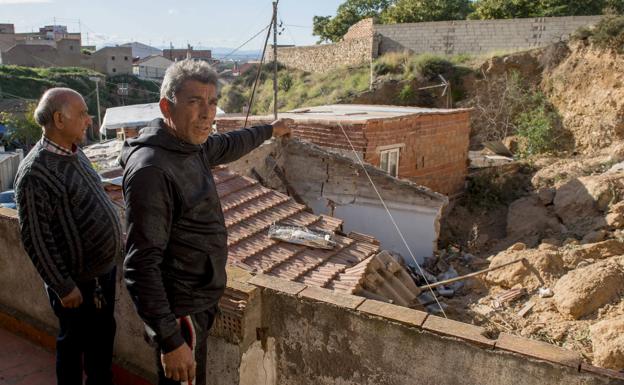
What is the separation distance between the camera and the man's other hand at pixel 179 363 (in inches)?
80.3

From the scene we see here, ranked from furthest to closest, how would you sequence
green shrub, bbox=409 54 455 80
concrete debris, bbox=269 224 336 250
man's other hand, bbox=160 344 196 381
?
green shrub, bbox=409 54 455 80 < concrete debris, bbox=269 224 336 250 < man's other hand, bbox=160 344 196 381

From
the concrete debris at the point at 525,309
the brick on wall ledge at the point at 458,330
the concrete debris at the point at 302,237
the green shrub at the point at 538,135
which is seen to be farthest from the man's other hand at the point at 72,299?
the green shrub at the point at 538,135

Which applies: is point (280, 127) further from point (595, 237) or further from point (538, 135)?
point (538, 135)

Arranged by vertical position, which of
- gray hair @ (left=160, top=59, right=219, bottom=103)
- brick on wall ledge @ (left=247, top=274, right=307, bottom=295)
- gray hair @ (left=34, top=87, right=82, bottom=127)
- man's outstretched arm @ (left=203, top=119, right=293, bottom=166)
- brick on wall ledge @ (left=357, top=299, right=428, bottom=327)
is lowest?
brick on wall ledge @ (left=357, top=299, right=428, bottom=327)

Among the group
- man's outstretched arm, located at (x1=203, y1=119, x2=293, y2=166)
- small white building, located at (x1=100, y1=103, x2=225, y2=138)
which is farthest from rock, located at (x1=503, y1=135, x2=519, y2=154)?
man's outstretched arm, located at (x1=203, y1=119, x2=293, y2=166)

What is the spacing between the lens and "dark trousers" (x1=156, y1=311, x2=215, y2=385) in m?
2.22

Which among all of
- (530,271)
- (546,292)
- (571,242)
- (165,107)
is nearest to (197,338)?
(165,107)

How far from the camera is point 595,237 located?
1038cm

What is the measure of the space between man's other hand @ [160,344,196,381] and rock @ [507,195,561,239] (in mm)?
11164

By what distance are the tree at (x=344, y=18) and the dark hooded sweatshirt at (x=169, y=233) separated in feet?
143

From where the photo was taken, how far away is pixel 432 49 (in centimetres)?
2573

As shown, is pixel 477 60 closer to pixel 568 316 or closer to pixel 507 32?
pixel 507 32

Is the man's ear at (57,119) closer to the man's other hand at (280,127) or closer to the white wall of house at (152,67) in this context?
the man's other hand at (280,127)

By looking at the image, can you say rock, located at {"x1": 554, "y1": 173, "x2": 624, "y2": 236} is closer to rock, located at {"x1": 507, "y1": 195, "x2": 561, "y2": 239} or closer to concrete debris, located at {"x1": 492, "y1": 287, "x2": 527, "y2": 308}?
rock, located at {"x1": 507, "y1": 195, "x2": 561, "y2": 239}
